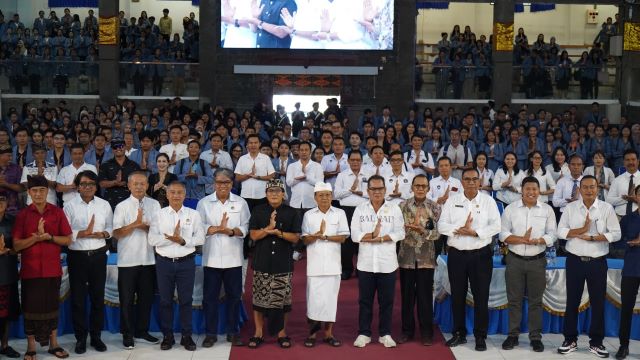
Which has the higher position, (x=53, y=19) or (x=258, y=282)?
(x=53, y=19)

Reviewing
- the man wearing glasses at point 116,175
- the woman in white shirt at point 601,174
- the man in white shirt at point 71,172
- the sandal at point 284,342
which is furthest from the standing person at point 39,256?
the woman in white shirt at point 601,174

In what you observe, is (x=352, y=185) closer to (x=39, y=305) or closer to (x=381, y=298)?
(x=381, y=298)

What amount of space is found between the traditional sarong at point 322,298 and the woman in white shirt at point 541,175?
4.33m

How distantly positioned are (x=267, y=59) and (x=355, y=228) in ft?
43.5

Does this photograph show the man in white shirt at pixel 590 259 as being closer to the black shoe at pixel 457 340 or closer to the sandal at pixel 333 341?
the black shoe at pixel 457 340

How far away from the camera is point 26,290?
8.62 m

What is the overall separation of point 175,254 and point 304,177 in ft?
11.3

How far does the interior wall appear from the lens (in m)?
29.2

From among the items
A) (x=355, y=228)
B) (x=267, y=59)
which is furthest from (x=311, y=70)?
(x=355, y=228)

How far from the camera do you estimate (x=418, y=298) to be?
371 inches

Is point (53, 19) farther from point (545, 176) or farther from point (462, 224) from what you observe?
point (462, 224)

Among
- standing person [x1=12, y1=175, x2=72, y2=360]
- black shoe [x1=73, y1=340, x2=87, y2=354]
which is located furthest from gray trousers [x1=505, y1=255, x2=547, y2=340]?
standing person [x1=12, y1=175, x2=72, y2=360]

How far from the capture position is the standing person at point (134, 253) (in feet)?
29.9

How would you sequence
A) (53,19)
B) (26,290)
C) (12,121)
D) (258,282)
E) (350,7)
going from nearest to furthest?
(26,290)
(258,282)
(12,121)
(350,7)
(53,19)
